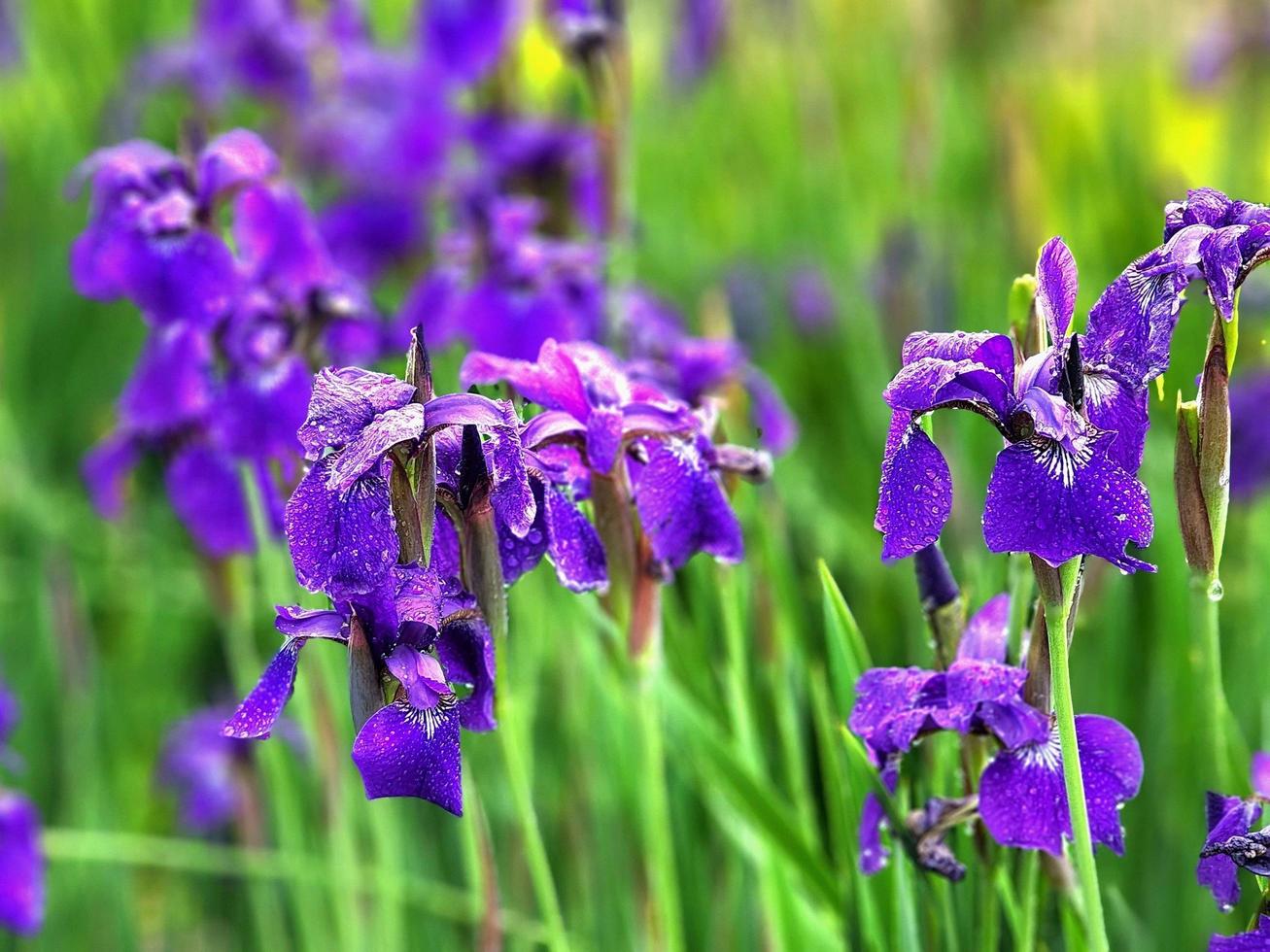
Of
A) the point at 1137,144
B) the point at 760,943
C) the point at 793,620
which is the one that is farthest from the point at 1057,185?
the point at 760,943

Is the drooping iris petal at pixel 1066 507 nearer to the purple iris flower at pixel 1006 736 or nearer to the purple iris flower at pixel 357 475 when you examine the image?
the purple iris flower at pixel 1006 736

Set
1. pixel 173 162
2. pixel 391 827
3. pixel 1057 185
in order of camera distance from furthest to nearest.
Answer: pixel 1057 185, pixel 391 827, pixel 173 162

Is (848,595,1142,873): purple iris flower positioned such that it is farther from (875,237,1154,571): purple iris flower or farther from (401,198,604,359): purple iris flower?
(401,198,604,359): purple iris flower

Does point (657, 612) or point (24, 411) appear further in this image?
point (24, 411)

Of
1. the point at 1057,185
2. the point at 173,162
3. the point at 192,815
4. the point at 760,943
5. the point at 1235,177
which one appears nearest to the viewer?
the point at 173,162

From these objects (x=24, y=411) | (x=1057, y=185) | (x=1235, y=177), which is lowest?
(x=24, y=411)

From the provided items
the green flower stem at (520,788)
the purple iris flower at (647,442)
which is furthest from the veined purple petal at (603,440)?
the green flower stem at (520,788)

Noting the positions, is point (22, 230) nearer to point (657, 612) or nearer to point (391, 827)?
point (391, 827)

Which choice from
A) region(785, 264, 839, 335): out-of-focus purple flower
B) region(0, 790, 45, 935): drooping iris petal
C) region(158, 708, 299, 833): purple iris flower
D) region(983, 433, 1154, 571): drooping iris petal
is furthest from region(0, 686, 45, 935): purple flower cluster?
region(785, 264, 839, 335): out-of-focus purple flower
